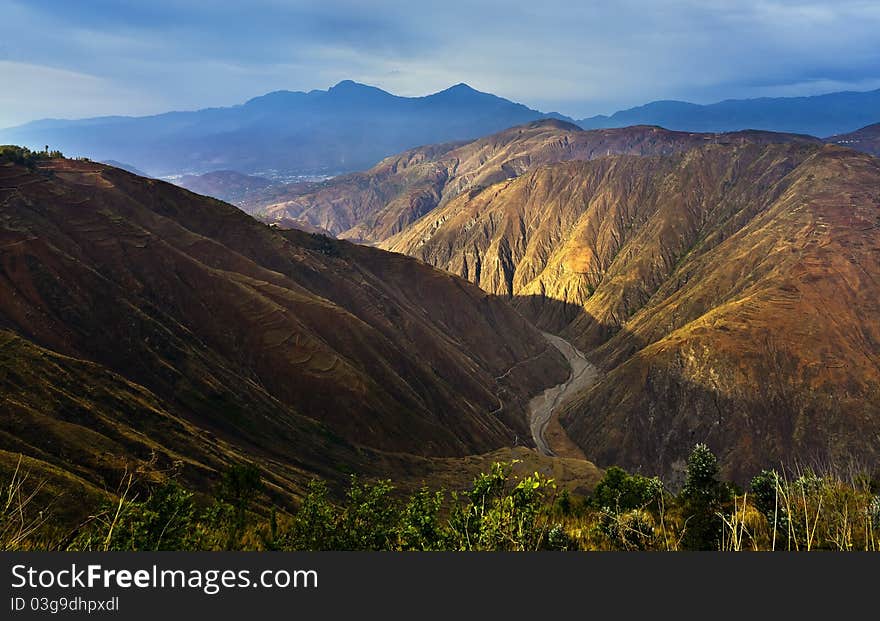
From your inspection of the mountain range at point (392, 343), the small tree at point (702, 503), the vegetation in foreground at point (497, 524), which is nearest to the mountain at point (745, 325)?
the mountain range at point (392, 343)

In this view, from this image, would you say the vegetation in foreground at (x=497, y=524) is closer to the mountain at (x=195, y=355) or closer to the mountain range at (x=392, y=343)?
the mountain range at (x=392, y=343)

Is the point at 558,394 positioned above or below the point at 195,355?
below

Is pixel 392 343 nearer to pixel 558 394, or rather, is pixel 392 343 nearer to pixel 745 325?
pixel 558 394

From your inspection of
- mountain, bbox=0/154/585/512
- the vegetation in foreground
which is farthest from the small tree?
mountain, bbox=0/154/585/512

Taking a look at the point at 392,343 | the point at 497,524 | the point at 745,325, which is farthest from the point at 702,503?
the point at 745,325

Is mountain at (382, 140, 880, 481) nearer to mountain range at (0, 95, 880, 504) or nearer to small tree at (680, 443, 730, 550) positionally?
mountain range at (0, 95, 880, 504)

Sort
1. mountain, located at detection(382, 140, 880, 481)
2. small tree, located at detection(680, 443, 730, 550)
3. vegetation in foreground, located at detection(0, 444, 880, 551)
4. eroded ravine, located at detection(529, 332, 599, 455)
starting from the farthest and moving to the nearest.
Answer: eroded ravine, located at detection(529, 332, 599, 455) → mountain, located at detection(382, 140, 880, 481) → small tree, located at detection(680, 443, 730, 550) → vegetation in foreground, located at detection(0, 444, 880, 551)
